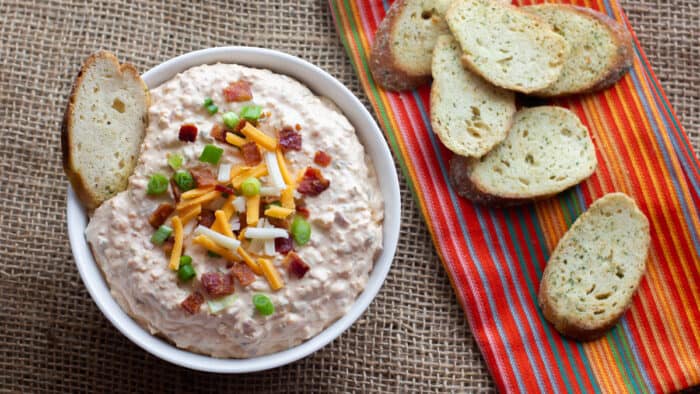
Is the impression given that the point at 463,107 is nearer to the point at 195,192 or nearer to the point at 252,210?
the point at 252,210

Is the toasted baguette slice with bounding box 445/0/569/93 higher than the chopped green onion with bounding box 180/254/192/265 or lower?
higher

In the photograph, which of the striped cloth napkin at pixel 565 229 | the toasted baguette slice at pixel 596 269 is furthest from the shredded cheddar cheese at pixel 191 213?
the toasted baguette slice at pixel 596 269

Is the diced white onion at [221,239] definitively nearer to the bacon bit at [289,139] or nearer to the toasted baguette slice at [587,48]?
the bacon bit at [289,139]

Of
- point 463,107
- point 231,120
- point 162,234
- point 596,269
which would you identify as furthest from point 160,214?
point 596,269

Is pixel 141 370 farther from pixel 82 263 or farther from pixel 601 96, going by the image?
pixel 601 96

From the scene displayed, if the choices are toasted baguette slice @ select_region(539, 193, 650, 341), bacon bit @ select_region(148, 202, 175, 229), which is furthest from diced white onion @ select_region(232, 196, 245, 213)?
toasted baguette slice @ select_region(539, 193, 650, 341)

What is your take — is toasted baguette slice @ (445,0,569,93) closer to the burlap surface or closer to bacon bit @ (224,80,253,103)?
the burlap surface
